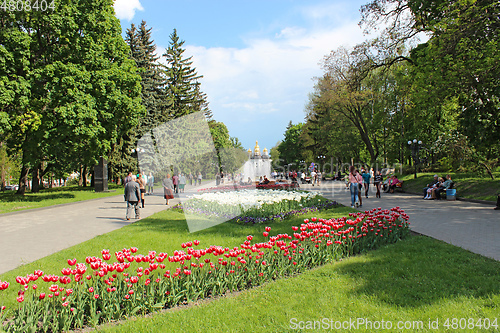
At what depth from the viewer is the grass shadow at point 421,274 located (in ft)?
13.5

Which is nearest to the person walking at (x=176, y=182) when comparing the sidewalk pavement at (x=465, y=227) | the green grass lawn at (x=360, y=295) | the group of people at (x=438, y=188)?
the group of people at (x=438, y=188)

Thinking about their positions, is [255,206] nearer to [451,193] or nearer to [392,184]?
[451,193]

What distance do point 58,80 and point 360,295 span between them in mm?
19963

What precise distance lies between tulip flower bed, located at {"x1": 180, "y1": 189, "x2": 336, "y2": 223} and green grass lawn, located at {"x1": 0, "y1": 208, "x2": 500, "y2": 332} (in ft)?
16.4

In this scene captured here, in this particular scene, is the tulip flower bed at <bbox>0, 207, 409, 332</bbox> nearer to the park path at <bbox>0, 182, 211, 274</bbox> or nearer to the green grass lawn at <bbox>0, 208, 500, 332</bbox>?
the green grass lawn at <bbox>0, 208, 500, 332</bbox>

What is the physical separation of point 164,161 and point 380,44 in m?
25.1

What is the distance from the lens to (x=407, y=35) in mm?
21609

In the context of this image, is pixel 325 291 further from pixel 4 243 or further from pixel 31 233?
pixel 31 233

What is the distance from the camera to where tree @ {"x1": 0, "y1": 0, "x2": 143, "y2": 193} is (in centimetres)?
1777

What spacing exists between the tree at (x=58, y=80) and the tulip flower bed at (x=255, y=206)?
34.7 feet

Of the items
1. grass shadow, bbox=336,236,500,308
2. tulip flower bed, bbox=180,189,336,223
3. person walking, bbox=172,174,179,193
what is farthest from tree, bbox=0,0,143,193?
grass shadow, bbox=336,236,500,308

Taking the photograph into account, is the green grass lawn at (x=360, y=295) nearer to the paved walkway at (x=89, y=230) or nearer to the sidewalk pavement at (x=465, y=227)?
the sidewalk pavement at (x=465, y=227)

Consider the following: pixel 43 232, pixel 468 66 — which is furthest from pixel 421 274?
pixel 468 66

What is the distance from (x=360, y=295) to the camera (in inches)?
166
